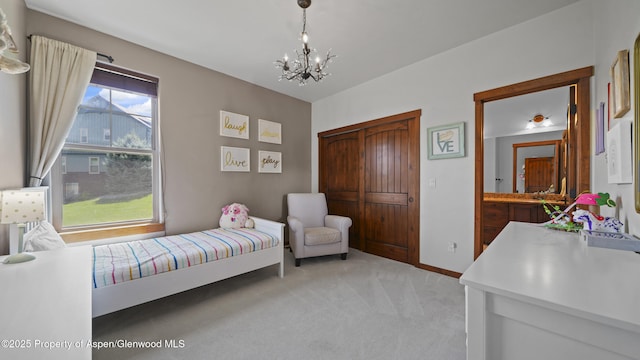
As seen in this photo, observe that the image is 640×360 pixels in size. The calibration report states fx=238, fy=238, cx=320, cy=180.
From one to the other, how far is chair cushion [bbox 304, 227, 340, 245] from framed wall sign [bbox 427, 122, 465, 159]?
158 cm

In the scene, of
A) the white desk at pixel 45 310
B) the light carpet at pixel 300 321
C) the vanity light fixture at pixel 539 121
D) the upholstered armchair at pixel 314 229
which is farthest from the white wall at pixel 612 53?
the vanity light fixture at pixel 539 121

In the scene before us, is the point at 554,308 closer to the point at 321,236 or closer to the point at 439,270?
the point at 439,270

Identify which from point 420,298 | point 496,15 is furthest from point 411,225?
point 496,15

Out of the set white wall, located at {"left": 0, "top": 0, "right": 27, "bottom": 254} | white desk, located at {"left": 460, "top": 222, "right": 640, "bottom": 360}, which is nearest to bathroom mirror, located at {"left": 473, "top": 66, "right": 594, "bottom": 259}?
white desk, located at {"left": 460, "top": 222, "right": 640, "bottom": 360}

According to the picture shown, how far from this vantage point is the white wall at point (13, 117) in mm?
1613

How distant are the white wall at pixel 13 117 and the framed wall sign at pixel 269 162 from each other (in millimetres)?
2283

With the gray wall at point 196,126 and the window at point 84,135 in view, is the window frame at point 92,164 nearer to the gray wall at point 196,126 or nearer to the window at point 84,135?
the window at point 84,135

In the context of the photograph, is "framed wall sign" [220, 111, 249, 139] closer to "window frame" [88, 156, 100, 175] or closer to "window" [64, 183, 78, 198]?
"window frame" [88, 156, 100, 175]

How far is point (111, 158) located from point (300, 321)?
8.44 ft

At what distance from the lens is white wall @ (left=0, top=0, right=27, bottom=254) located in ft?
5.29

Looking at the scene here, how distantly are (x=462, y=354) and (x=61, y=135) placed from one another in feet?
11.8

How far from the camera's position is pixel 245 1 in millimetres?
1961

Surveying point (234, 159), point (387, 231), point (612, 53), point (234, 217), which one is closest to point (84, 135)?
point (234, 159)

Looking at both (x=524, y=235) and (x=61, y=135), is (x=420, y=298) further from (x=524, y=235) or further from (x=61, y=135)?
(x=61, y=135)
